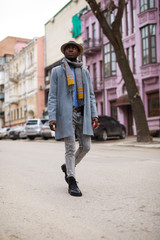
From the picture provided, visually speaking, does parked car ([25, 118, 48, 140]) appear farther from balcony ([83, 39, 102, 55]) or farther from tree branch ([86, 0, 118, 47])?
tree branch ([86, 0, 118, 47])

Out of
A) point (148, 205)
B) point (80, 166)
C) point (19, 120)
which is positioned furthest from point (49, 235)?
point (19, 120)

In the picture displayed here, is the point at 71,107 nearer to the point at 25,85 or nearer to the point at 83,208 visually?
the point at 83,208

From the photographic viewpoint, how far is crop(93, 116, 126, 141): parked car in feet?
70.0

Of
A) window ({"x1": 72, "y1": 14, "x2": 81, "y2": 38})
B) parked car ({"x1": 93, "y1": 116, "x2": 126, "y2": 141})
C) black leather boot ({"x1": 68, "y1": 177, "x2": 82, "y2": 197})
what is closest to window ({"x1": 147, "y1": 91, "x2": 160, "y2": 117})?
parked car ({"x1": 93, "y1": 116, "x2": 126, "y2": 141})

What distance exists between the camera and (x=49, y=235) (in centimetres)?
309

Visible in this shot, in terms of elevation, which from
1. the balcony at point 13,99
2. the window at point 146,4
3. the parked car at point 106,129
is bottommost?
the parked car at point 106,129

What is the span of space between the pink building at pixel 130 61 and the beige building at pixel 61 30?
2.76m

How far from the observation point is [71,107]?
4922 millimetres

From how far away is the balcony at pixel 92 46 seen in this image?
108 ft

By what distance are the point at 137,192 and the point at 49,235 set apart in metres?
2.09

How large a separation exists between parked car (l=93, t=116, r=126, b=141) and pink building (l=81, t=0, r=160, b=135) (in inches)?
147

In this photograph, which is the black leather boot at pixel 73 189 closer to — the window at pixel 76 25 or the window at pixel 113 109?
the window at pixel 113 109

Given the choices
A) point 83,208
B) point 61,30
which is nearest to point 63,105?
point 83,208

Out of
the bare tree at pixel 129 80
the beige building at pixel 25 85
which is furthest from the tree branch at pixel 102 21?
the beige building at pixel 25 85
